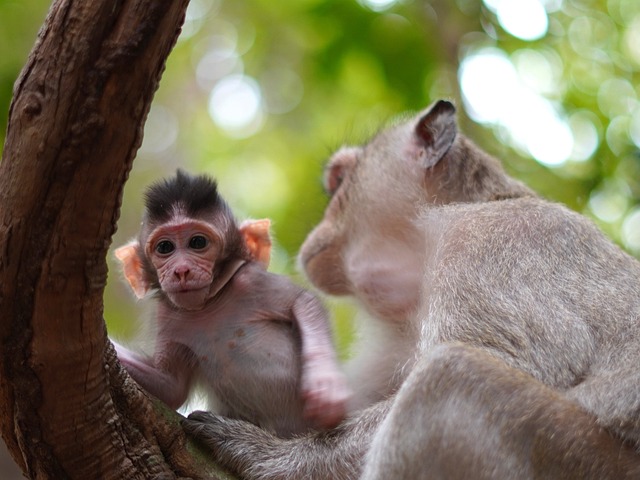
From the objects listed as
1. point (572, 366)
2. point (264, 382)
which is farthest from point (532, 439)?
point (264, 382)

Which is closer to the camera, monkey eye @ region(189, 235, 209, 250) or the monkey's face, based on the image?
the monkey's face

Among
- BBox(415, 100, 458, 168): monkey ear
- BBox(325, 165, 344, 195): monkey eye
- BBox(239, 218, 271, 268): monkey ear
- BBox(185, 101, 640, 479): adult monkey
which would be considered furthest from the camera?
BBox(325, 165, 344, 195): monkey eye

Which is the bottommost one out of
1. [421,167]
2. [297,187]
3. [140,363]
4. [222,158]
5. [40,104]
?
[222,158]

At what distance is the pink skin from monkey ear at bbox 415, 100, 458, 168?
139 centimetres

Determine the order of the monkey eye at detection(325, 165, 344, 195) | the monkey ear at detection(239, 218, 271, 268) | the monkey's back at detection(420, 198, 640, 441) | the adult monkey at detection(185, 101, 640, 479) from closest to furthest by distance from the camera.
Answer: the adult monkey at detection(185, 101, 640, 479) < the monkey's back at detection(420, 198, 640, 441) < the monkey ear at detection(239, 218, 271, 268) < the monkey eye at detection(325, 165, 344, 195)

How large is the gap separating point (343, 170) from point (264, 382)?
2.01 metres

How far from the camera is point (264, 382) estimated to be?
4.73 metres

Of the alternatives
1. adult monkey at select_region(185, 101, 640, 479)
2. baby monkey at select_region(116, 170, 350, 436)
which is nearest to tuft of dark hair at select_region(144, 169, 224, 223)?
baby monkey at select_region(116, 170, 350, 436)

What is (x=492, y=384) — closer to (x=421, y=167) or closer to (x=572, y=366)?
(x=572, y=366)

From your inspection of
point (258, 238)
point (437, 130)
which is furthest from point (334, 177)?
point (258, 238)

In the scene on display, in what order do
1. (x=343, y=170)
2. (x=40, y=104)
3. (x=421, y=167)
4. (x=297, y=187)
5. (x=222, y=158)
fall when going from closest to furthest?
(x=40, y=104)
(x=421, y=167)
(x=343, y=170)
(x=297, y=187)
(x=222, y=158)

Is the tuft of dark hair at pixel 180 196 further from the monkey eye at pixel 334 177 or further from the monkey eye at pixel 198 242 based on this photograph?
the monkey eye at pixel 334 177

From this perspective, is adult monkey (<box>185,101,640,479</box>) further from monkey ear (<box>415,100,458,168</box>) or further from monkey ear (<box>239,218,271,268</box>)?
monkey ear (<box>239,218,271,268</box>)

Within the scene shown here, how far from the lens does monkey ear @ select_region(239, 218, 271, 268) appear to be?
5332 millimetres
